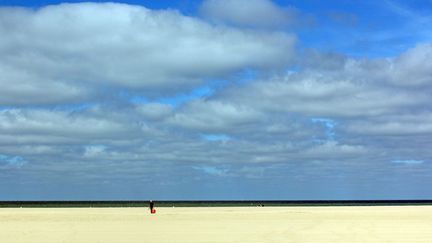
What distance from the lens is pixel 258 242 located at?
26.5 meters

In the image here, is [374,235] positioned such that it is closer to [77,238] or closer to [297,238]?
[297,238]

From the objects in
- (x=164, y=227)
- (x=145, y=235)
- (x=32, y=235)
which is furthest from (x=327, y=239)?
(x=32, y=235)

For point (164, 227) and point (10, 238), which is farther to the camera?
point (164, 227)

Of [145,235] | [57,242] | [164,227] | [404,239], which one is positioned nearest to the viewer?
[57,242]

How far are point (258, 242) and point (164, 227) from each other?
403 inches

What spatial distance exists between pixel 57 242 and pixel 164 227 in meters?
9.80

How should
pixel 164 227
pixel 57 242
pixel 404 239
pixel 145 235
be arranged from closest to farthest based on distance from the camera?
pixel 57 242, pixel 404 239, pixel 145 235, pixel 164 227

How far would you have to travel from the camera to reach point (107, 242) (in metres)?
26.8

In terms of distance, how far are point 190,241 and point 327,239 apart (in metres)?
6.39

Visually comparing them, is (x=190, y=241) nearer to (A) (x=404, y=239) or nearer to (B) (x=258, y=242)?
(B) (x=258, y=242)

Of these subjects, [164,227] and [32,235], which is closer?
[32,235]

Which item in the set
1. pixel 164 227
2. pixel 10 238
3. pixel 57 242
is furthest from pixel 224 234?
pixel 10 238

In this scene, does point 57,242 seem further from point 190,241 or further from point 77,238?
point 190,241

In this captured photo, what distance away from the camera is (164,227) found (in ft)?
116
